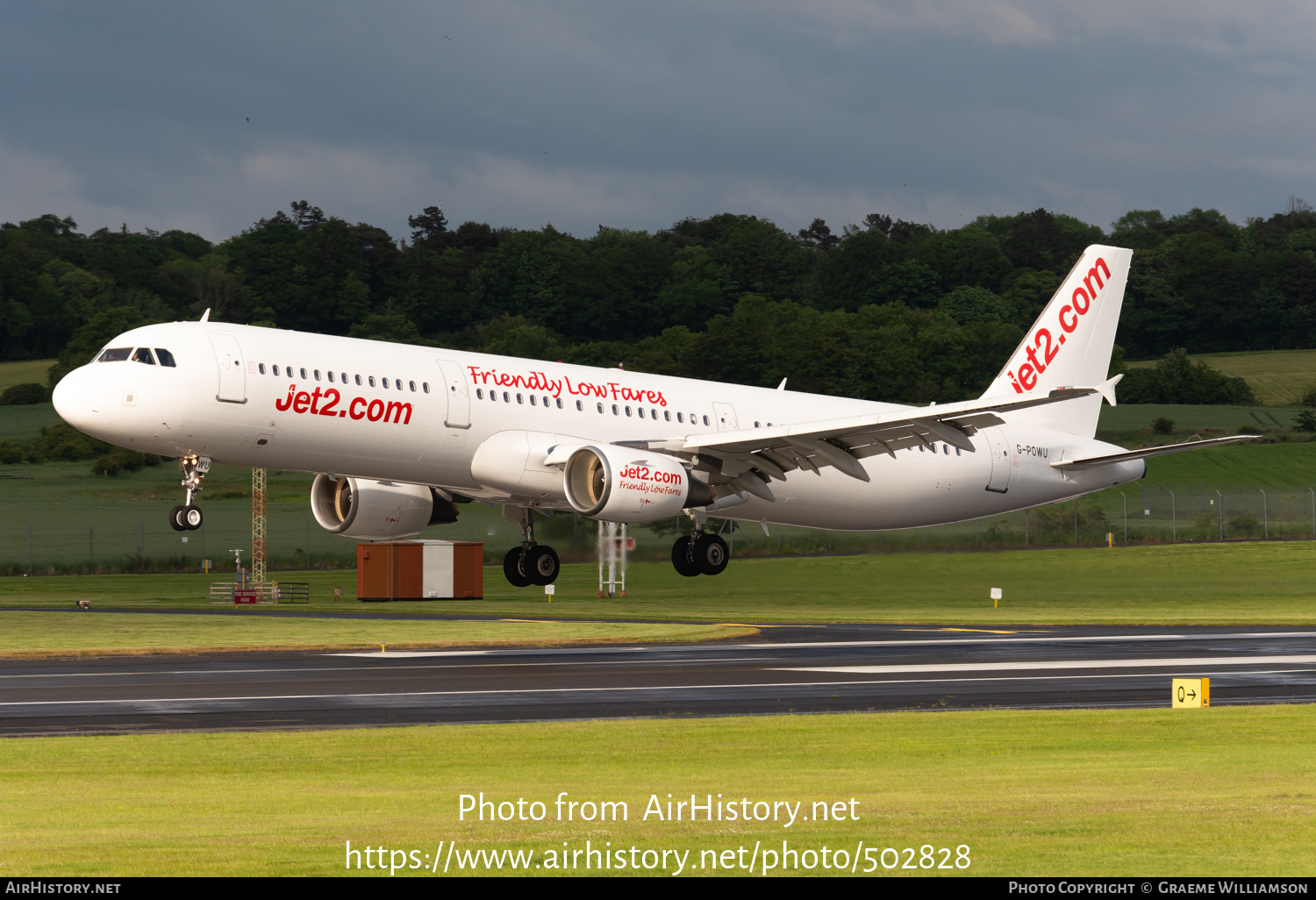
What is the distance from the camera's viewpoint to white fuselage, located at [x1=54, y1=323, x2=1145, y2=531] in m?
35.3

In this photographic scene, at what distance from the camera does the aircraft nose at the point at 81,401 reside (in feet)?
115

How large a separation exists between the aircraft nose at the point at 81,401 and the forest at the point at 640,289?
113905mm

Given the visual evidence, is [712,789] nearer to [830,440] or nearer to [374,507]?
[830,440]

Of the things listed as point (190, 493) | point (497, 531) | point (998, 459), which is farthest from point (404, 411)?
point (497, 531)

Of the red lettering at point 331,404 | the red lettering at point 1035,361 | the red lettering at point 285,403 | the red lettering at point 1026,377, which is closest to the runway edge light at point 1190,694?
the red lettering at point 331,404

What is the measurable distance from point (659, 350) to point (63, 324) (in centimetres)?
6369

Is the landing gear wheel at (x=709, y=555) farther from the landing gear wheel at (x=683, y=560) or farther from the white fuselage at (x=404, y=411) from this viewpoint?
the white fuselage at (x=404, y=411)

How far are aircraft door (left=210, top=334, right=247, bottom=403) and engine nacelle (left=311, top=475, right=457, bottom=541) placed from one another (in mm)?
7406

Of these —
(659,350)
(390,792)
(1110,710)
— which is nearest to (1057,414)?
(1110,710)

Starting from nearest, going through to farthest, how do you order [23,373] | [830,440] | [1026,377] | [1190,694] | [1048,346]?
[1190,694] → [830,440] → [1026,377] → [1048,346] → [23,373]

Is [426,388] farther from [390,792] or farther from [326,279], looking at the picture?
[326,279]

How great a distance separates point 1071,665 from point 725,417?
13.6m

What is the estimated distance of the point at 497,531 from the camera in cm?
8438

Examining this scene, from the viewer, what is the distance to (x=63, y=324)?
541 feet
